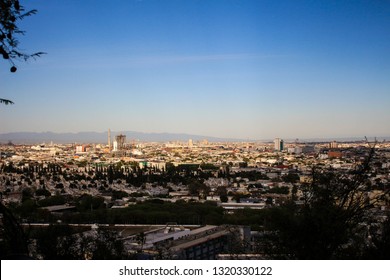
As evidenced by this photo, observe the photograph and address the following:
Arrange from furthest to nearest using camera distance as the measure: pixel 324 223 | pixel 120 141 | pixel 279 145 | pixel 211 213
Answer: pixel 120 141
pixel 279 145
pixel 211 213
pixel 324 223

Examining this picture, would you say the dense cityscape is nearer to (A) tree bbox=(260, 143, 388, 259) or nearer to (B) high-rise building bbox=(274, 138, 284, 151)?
(A) tree bbox=(260, 143, 388, 259)

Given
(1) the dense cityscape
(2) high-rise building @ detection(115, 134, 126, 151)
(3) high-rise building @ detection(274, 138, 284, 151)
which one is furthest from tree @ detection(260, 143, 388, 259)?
(2) high-rise building @ detection(115, 134, 126, 151)

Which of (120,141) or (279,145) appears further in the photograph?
(120,141)

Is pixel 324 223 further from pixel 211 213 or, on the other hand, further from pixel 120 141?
pixel 120 141

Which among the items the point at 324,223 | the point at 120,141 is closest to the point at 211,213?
the point at 324,223

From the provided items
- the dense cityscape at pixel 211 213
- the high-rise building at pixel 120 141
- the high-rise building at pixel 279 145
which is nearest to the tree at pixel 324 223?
the dense cityscape at pixel 211 213
